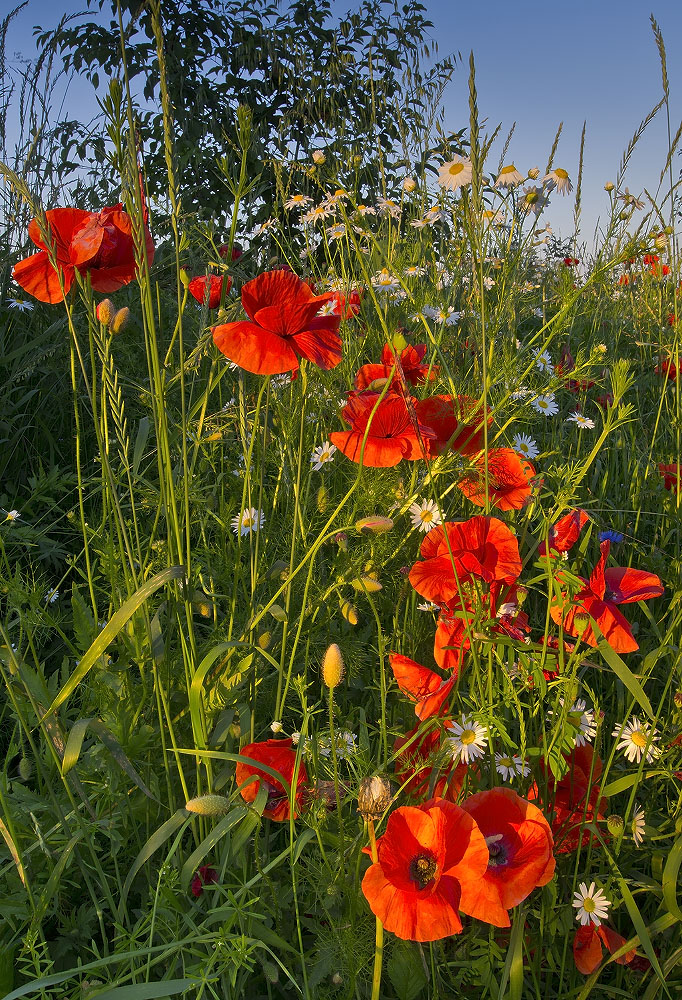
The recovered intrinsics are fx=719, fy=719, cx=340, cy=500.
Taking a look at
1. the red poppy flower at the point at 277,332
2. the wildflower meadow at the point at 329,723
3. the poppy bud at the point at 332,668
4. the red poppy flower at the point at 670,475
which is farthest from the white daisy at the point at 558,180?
the poppy bud at the point at 332,668

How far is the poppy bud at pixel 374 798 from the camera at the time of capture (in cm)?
76

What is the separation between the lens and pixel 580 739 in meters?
1.06

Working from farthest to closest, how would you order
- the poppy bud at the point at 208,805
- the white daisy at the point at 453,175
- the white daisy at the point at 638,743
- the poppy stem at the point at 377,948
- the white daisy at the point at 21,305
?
the white daisy at the point at 21,305 < the white daisy at the point at 453,175 < the white daisy at the point at 638,743 < the poppy bud at the point at 208,805 < the poppy stem at the point at 377,948

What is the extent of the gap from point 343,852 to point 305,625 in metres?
0.47

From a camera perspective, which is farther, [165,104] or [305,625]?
[305,625]

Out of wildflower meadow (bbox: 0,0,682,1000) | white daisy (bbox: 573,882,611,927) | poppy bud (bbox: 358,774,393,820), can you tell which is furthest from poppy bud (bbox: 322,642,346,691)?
white daisy (bbox: 573,882,611,927)

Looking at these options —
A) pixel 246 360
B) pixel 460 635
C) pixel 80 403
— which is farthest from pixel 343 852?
pixel 80 403

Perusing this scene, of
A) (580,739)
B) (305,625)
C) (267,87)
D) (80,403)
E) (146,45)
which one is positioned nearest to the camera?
(580,739)

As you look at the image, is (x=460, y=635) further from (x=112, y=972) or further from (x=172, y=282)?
(x=172, y=282)

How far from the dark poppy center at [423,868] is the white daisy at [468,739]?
0.15 metres

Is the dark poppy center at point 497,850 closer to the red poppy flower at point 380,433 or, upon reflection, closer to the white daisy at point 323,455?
the red poppy flower at point 380,433

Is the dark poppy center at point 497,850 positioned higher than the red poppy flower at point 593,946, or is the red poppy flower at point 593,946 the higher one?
the dark poppy center at point 497,850

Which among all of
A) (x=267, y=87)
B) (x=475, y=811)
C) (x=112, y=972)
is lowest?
(x=112, y=972)

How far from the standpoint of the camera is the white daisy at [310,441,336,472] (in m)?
1.56
